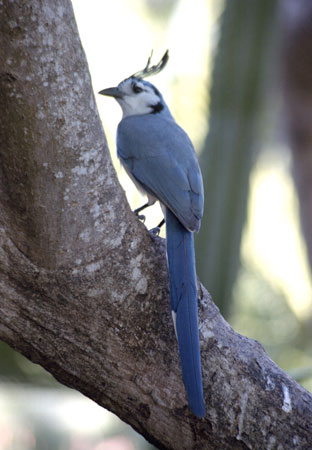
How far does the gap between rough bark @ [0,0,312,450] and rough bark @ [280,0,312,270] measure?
2.71m

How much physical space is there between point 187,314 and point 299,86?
11.0 feet

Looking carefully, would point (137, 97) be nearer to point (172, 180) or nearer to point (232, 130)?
point (172, 180)

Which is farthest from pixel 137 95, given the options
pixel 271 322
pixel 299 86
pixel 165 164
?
pixel 271 322

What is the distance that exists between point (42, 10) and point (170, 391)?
116cm

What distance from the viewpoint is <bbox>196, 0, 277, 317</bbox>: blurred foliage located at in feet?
15.3

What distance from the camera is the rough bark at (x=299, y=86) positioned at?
4411 millimetres

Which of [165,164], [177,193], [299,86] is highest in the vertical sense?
[299,86]

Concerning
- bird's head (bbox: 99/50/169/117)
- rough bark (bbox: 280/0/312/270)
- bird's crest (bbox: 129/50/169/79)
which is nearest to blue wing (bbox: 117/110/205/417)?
bird's head (bbox: 99/50/169/117)

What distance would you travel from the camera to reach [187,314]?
1807 mm

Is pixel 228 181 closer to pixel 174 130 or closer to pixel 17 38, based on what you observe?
pixel 174 130

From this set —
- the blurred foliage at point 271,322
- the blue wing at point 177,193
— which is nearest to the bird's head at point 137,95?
the blue wing at point 177,193

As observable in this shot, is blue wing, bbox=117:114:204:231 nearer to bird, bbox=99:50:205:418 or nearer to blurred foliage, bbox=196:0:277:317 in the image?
bird, bbox=99:50:205:418

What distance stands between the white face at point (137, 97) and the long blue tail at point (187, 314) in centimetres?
125

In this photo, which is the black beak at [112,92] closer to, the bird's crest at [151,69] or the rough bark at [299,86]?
the bird's crest at [151,69]
